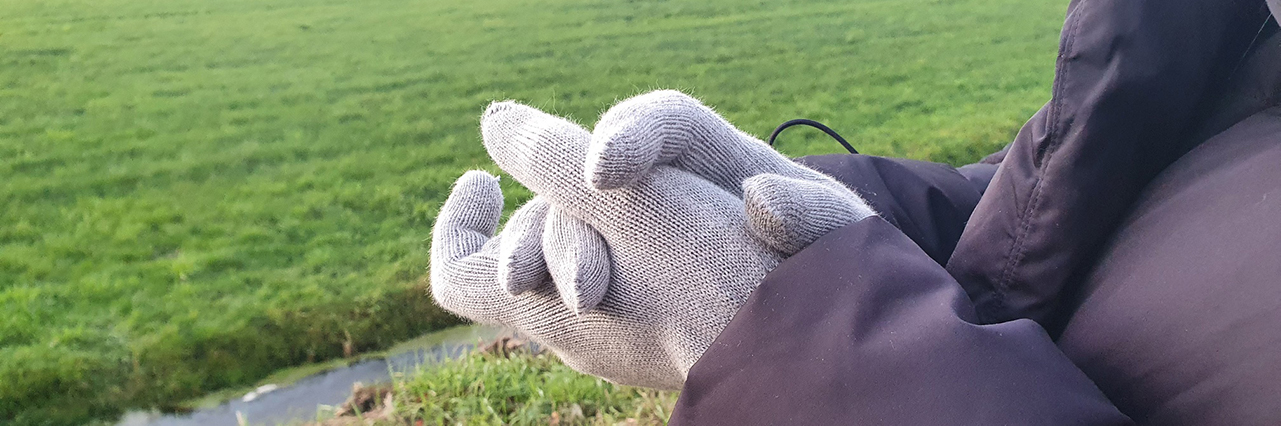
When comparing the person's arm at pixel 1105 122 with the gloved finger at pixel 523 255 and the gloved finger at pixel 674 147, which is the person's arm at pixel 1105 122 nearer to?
the gloved finger at pixel 674 147

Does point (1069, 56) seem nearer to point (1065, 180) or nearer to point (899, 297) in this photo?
point (1065, 180)

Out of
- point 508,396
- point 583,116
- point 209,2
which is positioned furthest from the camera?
point 209,2

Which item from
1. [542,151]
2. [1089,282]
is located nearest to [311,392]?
[542,151]

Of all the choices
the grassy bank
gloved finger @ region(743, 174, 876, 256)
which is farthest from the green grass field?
gloved finger @ region(743, 174, 876, 256)

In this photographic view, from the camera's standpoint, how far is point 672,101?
0.47m

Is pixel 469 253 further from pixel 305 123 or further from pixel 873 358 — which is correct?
pixel 305 123

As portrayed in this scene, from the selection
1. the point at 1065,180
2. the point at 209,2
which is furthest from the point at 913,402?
the point at 209,2

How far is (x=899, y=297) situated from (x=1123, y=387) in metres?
0.12

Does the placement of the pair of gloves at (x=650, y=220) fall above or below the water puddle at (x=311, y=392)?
above

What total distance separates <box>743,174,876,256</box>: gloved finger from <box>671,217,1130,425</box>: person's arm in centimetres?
2

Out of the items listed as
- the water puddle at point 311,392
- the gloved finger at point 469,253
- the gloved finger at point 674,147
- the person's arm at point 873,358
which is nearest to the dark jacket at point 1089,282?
the person's arm at point 873,358

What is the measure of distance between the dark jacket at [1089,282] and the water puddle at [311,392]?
99 centimetres

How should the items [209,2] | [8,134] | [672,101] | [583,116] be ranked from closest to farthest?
[672,101] → [8,134] → [583,116] → [209,2]

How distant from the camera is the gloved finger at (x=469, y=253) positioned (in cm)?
55
